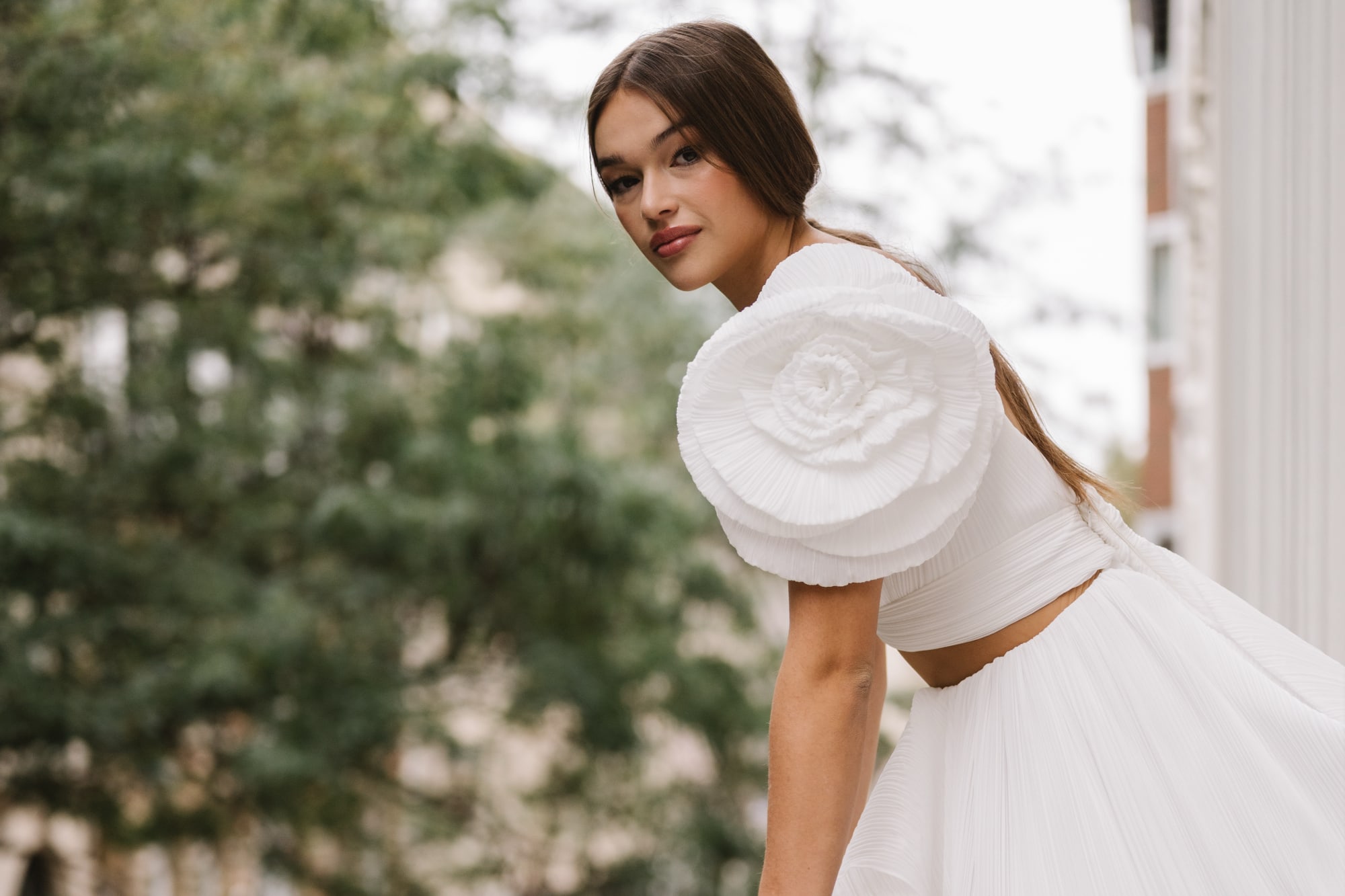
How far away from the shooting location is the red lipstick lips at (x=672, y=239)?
1209 mm

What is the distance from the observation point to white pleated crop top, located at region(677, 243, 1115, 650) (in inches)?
39.3

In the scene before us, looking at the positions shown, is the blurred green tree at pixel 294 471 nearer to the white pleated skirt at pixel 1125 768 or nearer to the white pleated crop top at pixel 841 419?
the white pleated crop top at pixel 841 419

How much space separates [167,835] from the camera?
267 inches

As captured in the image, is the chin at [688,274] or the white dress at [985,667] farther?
the chin at [688,274]

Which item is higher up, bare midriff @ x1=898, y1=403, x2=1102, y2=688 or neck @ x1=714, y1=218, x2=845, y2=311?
neck @ x1=714, y1=218, x2=845, y2=311

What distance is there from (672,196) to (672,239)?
0.04 metres

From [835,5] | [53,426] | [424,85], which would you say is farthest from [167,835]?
[835,5]

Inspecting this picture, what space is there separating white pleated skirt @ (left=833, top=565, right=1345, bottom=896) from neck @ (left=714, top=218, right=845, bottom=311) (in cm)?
44

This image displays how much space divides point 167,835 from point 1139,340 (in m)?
6.75

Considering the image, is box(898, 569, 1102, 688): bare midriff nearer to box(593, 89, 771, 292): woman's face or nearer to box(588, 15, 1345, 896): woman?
box(588, 15, 1345, 896): woman

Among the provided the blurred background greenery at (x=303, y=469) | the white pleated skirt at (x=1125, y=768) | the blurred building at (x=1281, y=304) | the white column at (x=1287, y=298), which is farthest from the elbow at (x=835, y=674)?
the blurred background greenery at (x=303, y=469)

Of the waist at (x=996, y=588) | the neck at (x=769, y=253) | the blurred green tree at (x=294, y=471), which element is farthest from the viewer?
the blurred green tree at (x=294, y=471)

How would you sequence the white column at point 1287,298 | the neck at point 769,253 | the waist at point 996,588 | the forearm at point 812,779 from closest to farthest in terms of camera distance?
the forearm at point 812,779
the waist at point 996,588
the neck at point 769,253
the white column at point 1287,298

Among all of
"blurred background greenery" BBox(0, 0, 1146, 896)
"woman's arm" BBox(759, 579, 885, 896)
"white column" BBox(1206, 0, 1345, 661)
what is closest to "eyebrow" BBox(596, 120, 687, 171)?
"woman's arm" BBox(759, 579, 885, 896)
